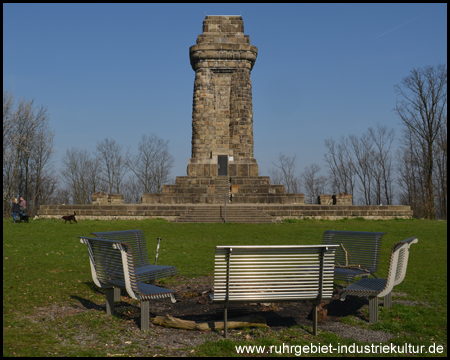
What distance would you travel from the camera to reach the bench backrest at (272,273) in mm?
4535

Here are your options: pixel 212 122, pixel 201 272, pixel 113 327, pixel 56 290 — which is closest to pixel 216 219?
pixel 212 122

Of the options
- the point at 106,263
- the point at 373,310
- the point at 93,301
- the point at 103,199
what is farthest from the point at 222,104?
the point at 373,310

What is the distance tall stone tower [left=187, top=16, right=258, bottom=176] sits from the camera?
30047 mm

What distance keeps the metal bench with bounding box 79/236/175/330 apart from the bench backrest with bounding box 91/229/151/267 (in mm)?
756

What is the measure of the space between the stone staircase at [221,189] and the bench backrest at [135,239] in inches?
780

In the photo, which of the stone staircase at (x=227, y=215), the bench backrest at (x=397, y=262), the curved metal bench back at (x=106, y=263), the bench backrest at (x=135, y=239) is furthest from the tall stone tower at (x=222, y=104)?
the bench backrest at (x=397, y=262)

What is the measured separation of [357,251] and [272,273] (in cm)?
261

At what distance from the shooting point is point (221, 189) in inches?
1109

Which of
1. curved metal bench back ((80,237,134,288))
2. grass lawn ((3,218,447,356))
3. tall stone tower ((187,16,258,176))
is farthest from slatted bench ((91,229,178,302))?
tall stone tower ((187,16,258,176))

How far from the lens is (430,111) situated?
36469 millimetres

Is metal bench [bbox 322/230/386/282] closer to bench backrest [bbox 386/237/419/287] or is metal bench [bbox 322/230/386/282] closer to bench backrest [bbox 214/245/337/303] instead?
bench backrest [bbox 386/237/419/287]

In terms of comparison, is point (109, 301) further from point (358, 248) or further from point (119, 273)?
point (358, 248)

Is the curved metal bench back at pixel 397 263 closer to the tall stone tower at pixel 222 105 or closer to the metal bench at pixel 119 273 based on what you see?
the metal bench at pixel 119 273

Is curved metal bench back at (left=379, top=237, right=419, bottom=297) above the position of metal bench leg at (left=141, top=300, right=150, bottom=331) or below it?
above
